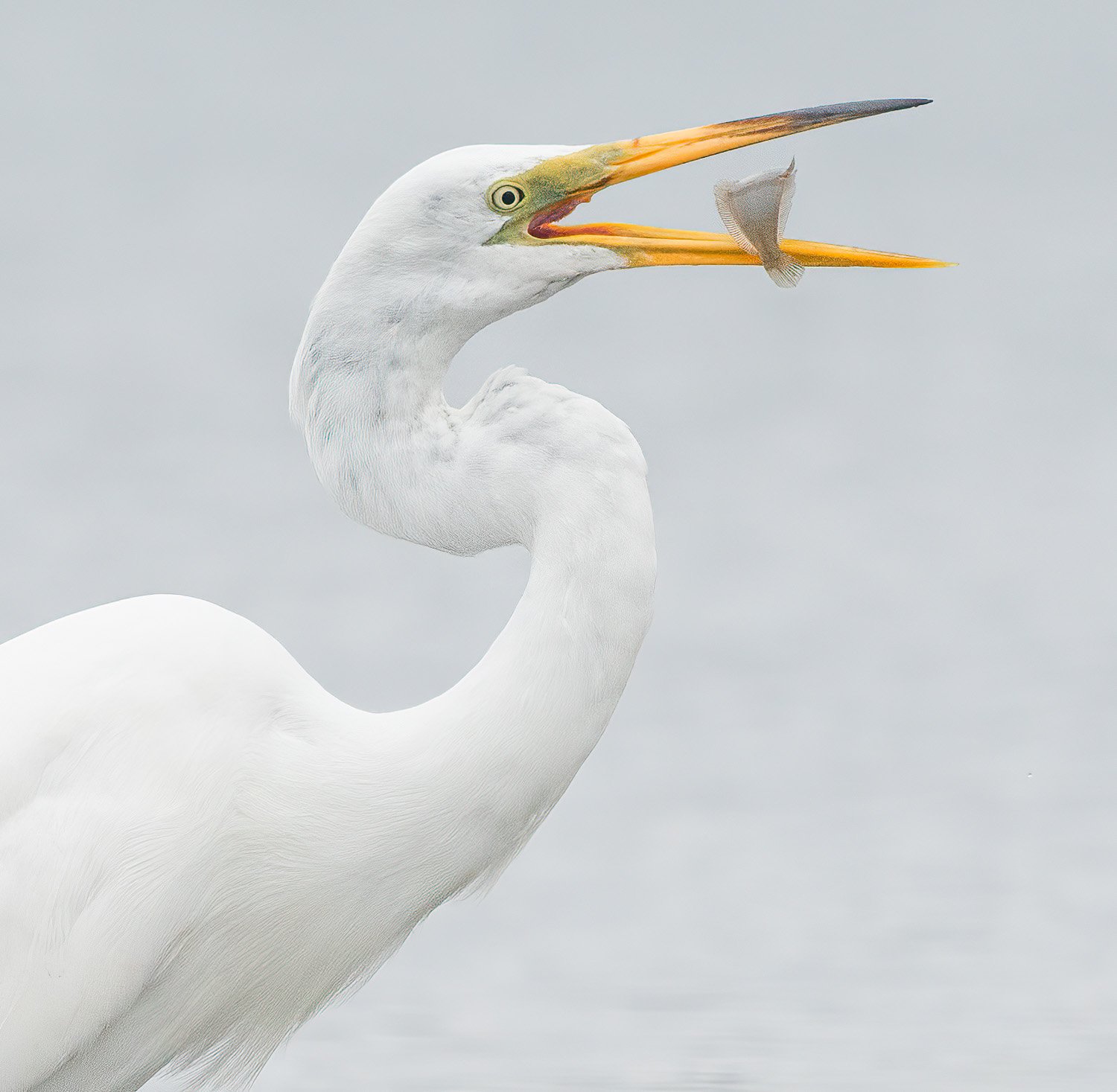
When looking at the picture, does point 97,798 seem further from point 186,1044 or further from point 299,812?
point 186,1044

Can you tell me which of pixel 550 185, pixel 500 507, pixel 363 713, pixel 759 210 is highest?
pixel 550 185

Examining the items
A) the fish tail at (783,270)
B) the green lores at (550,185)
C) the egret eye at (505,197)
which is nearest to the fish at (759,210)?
the fish tail at (783,270)

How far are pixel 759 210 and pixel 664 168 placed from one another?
16cm

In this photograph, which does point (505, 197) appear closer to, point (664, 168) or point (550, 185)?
point (550, 185)

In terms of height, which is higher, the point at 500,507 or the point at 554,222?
the point at 554,222

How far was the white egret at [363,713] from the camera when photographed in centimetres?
289

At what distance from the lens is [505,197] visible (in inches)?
119

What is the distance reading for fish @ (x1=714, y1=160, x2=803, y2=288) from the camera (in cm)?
302

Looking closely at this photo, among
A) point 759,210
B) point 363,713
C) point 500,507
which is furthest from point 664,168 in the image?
point 363,713

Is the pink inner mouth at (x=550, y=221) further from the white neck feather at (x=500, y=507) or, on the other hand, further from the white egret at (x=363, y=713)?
A: the white neck feather at (x=500, y=507)

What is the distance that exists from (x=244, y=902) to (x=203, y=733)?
269mm

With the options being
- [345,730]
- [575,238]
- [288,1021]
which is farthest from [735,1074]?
[575,238]

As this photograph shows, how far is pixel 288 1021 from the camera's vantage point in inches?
126

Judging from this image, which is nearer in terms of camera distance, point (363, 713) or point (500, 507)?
point (500, 507)
